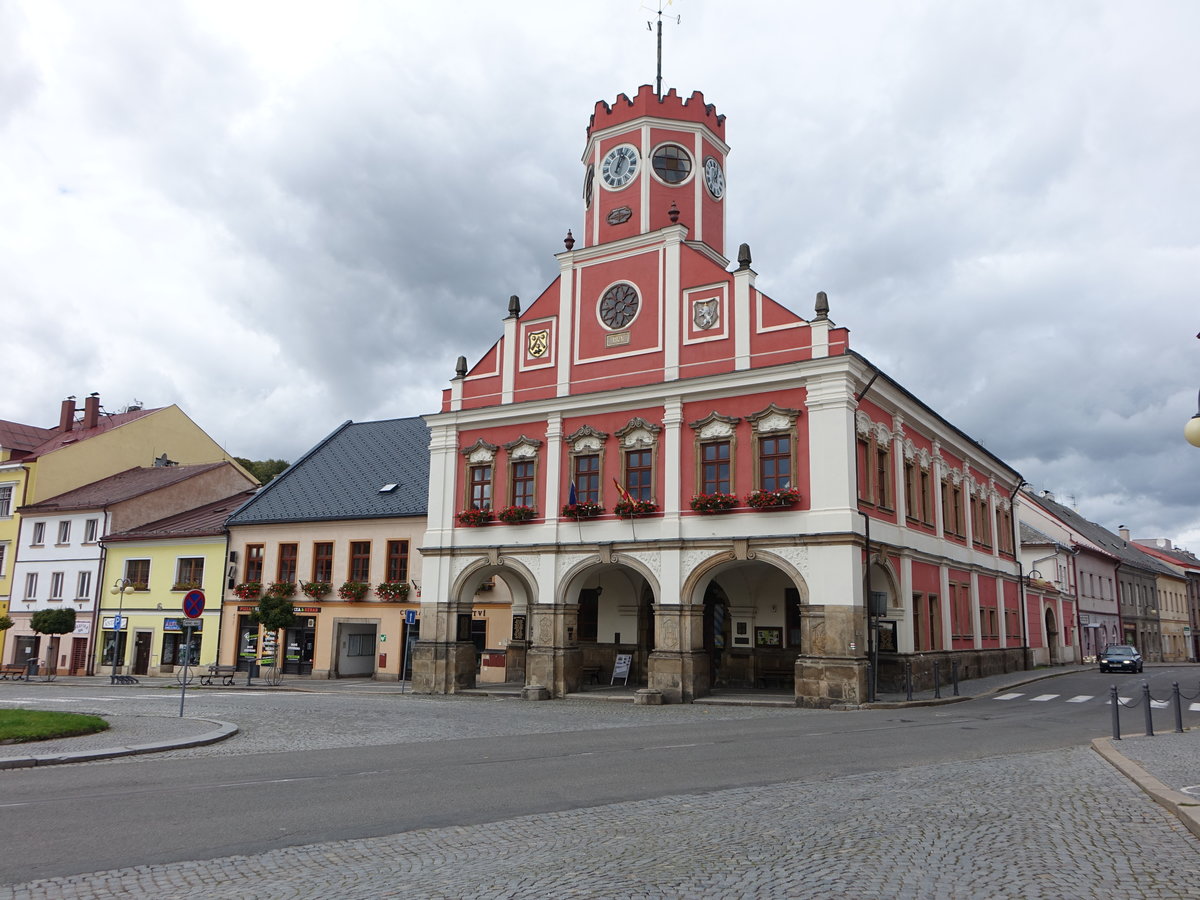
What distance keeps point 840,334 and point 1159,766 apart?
15616 millimetres

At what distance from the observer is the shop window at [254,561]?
137 ft

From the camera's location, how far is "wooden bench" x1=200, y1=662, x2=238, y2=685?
119 ft

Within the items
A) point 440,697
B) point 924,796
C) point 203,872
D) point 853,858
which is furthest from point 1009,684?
point 203,872

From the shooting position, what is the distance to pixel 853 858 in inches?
298

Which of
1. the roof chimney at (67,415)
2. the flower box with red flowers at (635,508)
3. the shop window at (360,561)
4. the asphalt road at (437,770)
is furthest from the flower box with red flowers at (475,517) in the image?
the roof chimney at (67,415)

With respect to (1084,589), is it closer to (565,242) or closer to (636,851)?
(565,242)

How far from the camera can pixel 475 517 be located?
31.8 meters

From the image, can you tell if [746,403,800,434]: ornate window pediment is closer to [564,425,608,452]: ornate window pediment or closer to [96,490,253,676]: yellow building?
[564,425,608,452]: ornate window pediment

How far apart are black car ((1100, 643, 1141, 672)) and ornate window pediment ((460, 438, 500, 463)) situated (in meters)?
27.8

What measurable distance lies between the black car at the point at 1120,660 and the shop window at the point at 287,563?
3427cm

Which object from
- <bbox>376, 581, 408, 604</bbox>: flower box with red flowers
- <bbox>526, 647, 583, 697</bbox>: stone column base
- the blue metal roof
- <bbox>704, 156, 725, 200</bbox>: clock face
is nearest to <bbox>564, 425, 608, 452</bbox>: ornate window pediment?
<bbox>526, 647, 583, 697</bbox>: stone column base

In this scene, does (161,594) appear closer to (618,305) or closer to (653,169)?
(618,305)

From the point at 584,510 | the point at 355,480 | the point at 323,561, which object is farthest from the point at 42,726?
the point at 355,480

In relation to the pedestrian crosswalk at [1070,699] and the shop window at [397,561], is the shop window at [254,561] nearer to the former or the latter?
the shop window at [397,561]
